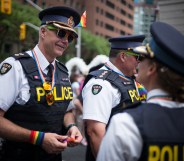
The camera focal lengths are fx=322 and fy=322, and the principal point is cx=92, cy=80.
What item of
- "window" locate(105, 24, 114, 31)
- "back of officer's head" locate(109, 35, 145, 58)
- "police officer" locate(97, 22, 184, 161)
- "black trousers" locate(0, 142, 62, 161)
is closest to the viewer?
"police officer" locate(97, 22, 184, 161)

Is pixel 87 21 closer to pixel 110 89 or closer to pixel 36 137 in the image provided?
pixel 110 89

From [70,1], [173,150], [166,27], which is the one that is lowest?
[173,150]

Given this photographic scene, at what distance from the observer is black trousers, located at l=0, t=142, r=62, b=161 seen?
2703mm

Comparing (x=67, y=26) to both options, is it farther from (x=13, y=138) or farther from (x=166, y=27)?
(x=166, y=27)

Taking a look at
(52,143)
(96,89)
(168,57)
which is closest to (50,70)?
(96,89)

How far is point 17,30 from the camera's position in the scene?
31312mm

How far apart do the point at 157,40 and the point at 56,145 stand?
50.8 inches

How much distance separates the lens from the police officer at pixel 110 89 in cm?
282

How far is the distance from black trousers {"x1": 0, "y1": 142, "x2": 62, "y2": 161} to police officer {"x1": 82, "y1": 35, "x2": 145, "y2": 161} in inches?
18.8

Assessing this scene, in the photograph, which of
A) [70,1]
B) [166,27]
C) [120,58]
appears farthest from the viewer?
[70,1]

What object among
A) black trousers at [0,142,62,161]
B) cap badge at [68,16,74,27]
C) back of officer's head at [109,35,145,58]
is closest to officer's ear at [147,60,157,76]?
black trousers at [0,142,62,161]

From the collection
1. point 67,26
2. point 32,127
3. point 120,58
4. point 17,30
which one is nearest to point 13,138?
point 32,127

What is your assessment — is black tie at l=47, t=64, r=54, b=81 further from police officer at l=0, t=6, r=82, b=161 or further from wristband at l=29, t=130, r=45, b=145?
wristband at l=29, t=130, r=45, b=145

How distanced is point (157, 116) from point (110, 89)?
132 cm
